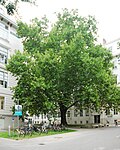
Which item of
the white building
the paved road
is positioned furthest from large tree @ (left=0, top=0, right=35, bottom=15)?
the white building

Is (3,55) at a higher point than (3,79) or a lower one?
higher

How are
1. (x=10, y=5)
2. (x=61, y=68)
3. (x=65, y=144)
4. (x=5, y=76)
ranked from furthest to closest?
(x=5, y=76) < (x=61, y=68) < (x=65, y=144) < (x=10, y=5)

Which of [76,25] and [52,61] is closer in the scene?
[52,61]

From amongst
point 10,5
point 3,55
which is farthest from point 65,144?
point 3,55

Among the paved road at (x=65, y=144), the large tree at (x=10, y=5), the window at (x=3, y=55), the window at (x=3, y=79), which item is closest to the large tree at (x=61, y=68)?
the window at (x=3, y=79)

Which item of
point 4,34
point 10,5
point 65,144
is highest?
point 4,34

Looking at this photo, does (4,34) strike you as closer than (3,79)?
No

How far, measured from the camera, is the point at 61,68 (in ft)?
124

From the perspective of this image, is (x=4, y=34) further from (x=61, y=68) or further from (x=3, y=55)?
(x=61, y=68)

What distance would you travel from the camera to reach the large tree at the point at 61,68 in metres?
34.5

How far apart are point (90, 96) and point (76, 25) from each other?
13.3m

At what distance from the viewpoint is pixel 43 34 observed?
4403 cm

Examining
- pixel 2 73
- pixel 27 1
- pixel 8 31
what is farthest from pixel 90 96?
pixel 27 1

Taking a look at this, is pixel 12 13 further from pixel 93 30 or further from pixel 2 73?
pixel 93 30
